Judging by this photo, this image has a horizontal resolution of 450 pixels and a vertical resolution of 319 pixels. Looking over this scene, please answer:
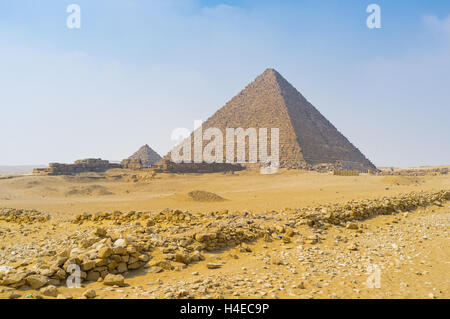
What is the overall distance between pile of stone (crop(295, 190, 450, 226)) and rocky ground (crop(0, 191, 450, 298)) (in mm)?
53

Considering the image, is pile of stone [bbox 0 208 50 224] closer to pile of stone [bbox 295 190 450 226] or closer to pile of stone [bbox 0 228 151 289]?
pile of stone [bbox 0 228 151 289]

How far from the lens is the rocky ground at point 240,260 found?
358 centimetres

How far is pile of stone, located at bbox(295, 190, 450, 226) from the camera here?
7426 mm

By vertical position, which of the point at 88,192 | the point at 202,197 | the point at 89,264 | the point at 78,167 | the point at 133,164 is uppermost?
the point at 133,164

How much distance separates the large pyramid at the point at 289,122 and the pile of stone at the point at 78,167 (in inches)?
1022

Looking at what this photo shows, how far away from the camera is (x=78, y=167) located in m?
41.1

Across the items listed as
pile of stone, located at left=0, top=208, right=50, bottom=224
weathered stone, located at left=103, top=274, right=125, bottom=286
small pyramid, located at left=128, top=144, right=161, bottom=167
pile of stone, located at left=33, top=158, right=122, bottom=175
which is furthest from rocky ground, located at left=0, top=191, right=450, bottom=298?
small pyramid, located at left=128, top=144, right=161, bottom=167

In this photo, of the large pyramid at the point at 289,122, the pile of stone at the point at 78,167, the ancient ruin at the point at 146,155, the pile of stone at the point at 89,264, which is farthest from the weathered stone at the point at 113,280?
the ancient ruin at the point at 146,155

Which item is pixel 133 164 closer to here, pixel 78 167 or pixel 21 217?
pixel 78 167

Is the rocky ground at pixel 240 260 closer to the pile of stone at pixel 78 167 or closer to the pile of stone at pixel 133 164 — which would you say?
the pile of stone at pixel 78 167

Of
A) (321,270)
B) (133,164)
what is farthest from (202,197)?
(133,164)

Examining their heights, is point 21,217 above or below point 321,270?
below

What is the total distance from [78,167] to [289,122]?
3673 centimetres
